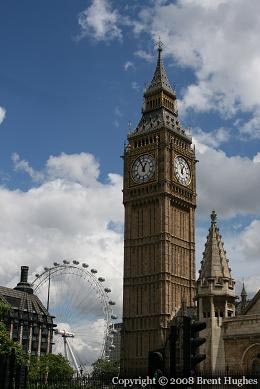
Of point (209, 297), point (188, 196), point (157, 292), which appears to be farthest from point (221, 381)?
point (188, 196)

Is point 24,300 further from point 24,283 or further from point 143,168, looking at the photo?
point 143,168

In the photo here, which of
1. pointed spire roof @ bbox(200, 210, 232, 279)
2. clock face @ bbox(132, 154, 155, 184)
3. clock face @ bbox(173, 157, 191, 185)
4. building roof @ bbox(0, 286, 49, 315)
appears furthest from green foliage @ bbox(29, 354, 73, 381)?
building roof @ bbox(0, 286, 49, 315)

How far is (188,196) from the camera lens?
4294 inches

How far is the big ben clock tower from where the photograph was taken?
98.8 meters

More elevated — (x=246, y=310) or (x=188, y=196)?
(x=188, y=196)

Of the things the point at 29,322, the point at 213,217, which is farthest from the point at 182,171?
the point at 29,322

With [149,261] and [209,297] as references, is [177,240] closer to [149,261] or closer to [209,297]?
[149,261]

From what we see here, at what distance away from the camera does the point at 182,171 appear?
10925cm

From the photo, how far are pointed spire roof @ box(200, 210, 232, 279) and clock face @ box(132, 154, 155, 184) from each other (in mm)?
47601

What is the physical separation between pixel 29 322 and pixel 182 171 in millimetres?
65587

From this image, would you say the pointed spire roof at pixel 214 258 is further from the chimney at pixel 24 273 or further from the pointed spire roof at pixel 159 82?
the chimney at pixel 24 273

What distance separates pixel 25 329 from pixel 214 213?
104m

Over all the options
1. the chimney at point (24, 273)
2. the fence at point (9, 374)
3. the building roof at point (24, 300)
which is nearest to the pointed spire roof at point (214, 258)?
the fence at point (9, 374)

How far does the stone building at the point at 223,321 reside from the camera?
52.3 metres
